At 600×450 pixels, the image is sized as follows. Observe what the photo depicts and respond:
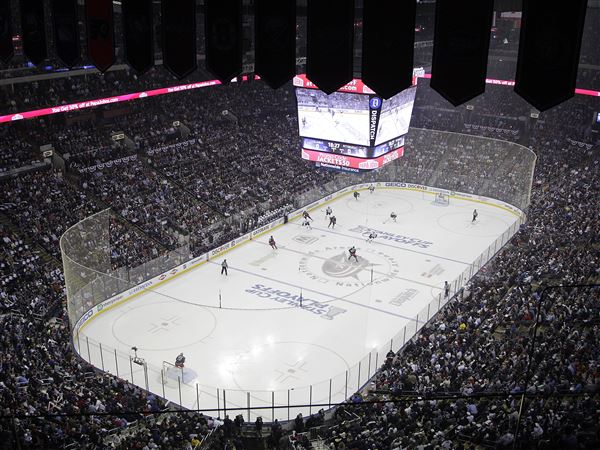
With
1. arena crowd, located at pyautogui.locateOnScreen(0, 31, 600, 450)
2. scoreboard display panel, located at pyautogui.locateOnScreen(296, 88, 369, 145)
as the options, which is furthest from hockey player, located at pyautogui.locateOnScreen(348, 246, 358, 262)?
arena crowd, located at pyautogui.locateOnScreen(0, 31, 600, 450)

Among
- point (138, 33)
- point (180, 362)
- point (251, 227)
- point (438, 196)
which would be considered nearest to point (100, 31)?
point (138, 33)

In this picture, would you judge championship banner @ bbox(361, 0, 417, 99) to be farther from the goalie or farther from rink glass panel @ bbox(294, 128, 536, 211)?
rink glass panel @ bbox(294, 128, 536, 211)

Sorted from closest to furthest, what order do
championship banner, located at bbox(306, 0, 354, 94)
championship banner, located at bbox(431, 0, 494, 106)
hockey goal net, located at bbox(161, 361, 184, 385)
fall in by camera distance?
championship banner, located at bbox(431, 0, 494, 106) < championship banner, located at bbox(306, 0, 354, 94) < hockey goal net, located at bbox(161, 361, 184, 385)

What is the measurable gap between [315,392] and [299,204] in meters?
18.6

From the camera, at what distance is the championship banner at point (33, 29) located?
9602mm

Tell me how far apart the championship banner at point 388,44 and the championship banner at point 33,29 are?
5109 millimetres

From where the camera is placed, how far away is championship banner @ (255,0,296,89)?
7.40 m

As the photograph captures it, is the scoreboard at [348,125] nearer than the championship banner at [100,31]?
No

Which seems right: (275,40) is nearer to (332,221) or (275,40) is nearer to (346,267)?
(346,267)

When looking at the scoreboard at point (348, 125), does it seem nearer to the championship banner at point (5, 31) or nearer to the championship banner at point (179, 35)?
the championship banner at point (5, 31)

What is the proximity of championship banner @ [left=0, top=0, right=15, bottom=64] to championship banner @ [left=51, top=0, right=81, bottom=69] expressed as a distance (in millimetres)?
634

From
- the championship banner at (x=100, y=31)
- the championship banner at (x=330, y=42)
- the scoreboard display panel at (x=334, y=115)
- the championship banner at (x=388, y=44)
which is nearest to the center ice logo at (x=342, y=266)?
the scoreboard display panel at (x=334, y=115)

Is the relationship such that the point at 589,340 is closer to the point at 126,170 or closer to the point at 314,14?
the point at 314,14

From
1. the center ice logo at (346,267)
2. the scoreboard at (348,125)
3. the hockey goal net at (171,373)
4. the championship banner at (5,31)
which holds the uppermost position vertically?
the championship banner at (5,31)
